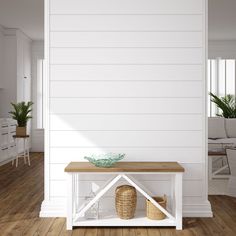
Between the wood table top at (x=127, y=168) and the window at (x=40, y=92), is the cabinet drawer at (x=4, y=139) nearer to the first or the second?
the window at (x=40, y=92)

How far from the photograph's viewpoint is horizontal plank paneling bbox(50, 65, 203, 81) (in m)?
4.33

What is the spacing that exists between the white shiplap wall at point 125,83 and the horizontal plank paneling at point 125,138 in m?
0.01

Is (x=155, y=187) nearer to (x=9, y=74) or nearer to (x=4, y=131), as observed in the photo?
(x=4, y=131)

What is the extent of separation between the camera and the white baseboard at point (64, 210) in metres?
4.34

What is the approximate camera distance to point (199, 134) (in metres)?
4.37

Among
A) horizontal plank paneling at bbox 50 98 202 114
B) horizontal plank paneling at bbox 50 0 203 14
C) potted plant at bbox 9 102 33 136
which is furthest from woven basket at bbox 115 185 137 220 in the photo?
potted plant at bbox 9 102 33 136

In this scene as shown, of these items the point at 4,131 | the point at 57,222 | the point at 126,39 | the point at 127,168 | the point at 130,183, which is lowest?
the point at 57,222

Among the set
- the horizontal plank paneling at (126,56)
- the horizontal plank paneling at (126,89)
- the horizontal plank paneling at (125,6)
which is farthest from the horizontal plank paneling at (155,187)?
the horizontal plank paneling at (125,6)

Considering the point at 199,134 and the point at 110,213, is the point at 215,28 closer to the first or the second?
the point at 199,134

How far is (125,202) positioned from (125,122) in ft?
2.74

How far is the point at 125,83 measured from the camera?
434 centimetres

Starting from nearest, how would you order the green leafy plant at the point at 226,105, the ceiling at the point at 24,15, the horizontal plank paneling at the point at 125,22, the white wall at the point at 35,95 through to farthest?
the horizontal plank paneling at the point at 125,22 → the ceiling at the point at 24,15 → the green leafy plant at the point at 226,105 → the white wall at the point at 35,95

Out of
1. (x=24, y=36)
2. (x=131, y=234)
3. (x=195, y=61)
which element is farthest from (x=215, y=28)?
(x=131, y=234)

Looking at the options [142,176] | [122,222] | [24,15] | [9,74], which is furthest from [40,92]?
[122,222]
